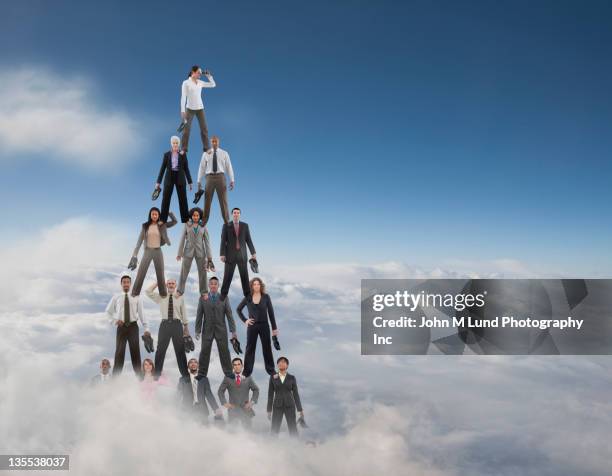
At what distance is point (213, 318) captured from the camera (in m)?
27.6

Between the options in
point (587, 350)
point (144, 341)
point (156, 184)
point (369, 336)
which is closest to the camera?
point (144, 341)

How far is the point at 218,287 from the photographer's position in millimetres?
27750

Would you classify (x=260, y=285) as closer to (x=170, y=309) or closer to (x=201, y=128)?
(x=170, y=309)

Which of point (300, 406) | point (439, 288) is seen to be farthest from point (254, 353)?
point (439, 288)

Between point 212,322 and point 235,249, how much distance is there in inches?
147

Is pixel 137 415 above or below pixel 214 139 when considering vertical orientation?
below

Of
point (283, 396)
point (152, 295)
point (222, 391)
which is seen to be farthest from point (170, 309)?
point (283, 396)

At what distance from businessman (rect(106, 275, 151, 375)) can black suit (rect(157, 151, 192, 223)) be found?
13.1 ft

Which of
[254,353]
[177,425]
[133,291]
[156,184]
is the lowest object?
[177,425]

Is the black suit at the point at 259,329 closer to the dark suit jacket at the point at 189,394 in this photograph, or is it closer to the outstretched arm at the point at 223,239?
the dark suit jacket at the point at 189,394

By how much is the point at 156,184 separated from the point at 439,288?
17.8 meters

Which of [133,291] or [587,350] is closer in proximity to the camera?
[133,291]

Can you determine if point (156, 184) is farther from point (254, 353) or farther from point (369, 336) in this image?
point (369, 336)

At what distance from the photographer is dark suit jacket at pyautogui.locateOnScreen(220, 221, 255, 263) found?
1121 inches
